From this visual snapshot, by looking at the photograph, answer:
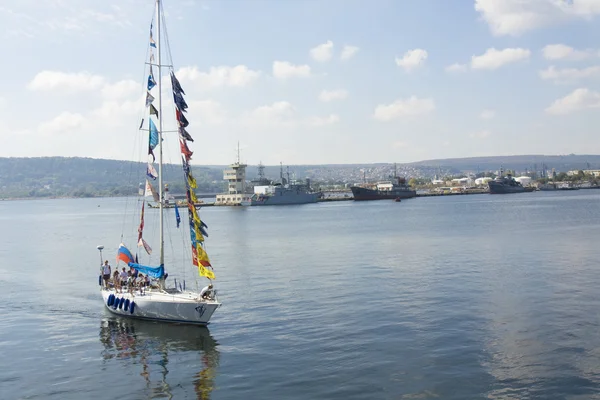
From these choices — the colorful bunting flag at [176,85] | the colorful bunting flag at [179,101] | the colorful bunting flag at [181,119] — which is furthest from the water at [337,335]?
the colorful bunting flag at [176,85]

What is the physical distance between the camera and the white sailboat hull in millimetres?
29891

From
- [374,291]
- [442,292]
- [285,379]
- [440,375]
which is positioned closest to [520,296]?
[442,292]

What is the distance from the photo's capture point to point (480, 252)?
56.1m

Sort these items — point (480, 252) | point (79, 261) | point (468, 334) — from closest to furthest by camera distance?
point (468, 334), point (480, 252), point (79, 261)

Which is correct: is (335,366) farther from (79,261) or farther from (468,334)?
(79,261)

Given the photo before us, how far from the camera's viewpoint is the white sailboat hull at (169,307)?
29891mm

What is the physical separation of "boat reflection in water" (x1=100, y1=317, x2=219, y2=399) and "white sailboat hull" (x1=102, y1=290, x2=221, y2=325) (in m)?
0.39

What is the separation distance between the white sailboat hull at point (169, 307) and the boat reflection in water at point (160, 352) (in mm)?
387

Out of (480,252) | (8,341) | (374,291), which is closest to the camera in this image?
(8,341)

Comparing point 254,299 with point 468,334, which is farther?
point 254,299

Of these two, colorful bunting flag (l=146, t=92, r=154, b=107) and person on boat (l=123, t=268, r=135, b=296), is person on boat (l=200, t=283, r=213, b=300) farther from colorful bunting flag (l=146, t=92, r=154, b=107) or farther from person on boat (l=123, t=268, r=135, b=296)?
colorful bunting flag (l=146, t=92, r=154, b=107)

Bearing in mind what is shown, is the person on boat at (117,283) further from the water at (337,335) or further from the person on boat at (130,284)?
the water at (337,335)

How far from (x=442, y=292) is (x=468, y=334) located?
9.75 m

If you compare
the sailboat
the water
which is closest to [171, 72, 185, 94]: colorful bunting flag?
the sailboat
